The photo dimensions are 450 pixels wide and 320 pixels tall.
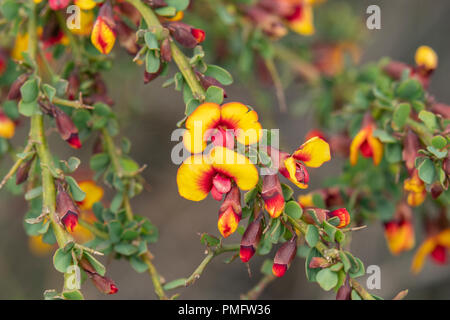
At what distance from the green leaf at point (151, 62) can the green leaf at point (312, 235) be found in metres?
0.44

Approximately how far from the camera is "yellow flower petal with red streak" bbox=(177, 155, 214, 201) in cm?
91

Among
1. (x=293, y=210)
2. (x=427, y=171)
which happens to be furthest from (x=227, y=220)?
(x=427, y=171)

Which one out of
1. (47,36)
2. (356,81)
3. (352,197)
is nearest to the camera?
(47,36)

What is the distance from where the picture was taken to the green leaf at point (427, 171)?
1.05 metres

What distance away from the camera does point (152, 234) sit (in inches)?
48.5

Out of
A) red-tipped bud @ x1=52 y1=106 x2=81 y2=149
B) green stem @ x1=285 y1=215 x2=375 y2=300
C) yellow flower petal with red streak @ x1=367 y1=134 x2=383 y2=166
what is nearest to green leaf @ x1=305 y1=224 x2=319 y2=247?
green stem @ x1=285 y1=215 x2=375 y2=300

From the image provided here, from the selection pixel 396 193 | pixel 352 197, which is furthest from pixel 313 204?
pixel 396 193

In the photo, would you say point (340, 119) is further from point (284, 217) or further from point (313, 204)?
point (284, 217)

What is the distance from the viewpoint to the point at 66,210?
980 mm

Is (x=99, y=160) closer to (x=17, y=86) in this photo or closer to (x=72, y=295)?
(x=17, y=86)

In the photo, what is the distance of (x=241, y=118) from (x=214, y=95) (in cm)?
7

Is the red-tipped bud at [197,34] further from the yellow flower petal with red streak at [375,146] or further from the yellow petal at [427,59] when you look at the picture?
the yellow petal at [427,59]

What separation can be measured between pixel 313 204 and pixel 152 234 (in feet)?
1.37

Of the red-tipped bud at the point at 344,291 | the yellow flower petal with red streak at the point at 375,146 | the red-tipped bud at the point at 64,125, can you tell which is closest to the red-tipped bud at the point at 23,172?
the red-tipped bud at the point at 64,125
